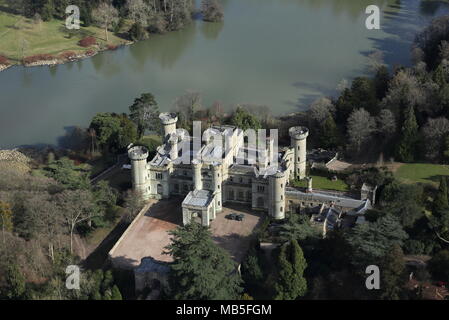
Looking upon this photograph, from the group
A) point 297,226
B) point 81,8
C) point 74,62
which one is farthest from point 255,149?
point 81,8

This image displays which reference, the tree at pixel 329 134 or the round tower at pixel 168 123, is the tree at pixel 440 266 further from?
the round tower at pixel 168 123

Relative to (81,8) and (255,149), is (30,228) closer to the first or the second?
(255,149)

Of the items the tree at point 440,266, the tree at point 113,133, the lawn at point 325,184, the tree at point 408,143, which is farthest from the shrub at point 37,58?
the tree at point 440,266

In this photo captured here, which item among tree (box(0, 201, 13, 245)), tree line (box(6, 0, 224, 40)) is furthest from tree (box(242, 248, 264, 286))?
tree line (box(6, 0, 224, 40))

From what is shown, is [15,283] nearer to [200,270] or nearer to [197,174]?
[200,270]

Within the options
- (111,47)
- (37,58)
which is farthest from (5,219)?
(111,47)

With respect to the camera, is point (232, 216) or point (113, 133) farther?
point (113, 133)
